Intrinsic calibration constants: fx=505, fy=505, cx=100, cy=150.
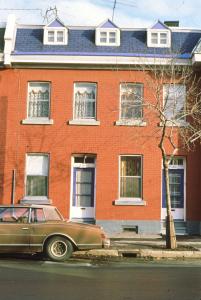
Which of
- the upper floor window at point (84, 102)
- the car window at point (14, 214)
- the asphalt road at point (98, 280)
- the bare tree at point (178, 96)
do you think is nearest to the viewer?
the asphalt road at point (98, 280)

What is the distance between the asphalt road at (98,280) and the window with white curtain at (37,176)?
22.3 feet

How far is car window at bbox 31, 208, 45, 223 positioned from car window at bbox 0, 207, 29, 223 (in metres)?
0.16

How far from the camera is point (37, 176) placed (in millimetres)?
20438

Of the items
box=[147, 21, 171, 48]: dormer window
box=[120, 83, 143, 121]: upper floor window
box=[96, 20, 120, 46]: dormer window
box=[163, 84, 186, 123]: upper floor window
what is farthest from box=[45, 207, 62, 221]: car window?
box=[147, 21, 171, 48]: dormer window

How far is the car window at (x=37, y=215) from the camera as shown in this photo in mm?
13734

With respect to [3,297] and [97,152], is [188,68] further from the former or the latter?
[3,297]

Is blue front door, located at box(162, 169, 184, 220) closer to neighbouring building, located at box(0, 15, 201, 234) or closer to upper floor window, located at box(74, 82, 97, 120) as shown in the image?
neighbouring building, located at box(0, 15, 201, 234)

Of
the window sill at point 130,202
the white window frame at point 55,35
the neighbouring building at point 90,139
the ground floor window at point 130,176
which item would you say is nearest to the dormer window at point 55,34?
the white window frame at point 55,35

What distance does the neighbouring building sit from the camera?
20.1 m

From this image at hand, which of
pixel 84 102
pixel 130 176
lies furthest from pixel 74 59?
pixel 130 176

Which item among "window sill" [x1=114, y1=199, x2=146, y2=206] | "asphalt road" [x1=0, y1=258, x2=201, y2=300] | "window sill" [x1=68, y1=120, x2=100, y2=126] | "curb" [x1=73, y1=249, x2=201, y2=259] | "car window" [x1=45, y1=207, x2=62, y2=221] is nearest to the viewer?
"asphalt road" [x1=0, y1=258, x2=201, y2=300]

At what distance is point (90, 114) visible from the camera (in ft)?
67.7

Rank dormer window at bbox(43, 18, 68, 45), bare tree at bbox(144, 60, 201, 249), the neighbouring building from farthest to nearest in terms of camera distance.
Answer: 1. dormer window at bbox(43, 18, 68, 45)
2. the neighbouring building
3. bare tree at bbox(144, 60, 201, 249)

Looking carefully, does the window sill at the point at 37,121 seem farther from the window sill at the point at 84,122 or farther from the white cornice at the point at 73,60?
the white cornice at the point at 73,60
